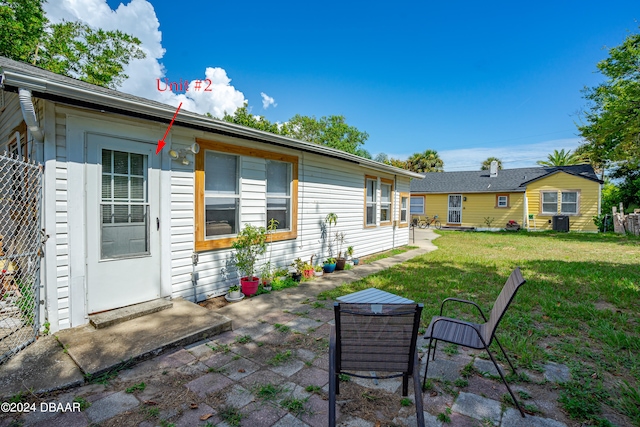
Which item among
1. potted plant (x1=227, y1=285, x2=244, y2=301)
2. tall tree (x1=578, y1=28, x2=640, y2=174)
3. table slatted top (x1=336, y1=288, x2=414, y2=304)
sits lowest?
potted plant (x1=227, y1=285, x2=244, y2=301)

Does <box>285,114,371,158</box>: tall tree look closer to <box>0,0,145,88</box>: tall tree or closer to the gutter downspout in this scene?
<box>0,0,145,88</box>: tall tree

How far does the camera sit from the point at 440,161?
33.1 meters

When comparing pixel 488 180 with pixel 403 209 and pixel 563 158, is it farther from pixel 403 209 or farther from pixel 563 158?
pixel 563 158

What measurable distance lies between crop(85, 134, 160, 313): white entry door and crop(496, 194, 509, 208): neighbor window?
1982 centimetres

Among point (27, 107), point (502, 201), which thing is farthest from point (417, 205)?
point (27, 107)

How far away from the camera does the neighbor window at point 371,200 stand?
8.87 meters

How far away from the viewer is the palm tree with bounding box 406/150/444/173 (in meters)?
32.7

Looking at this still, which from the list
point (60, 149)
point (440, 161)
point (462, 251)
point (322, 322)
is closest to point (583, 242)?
point (462, 251)

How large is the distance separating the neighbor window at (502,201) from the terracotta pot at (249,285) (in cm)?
1845

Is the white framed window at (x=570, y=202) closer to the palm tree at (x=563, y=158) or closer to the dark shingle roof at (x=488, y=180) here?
the dark shingle roof at (x=488, y=180)

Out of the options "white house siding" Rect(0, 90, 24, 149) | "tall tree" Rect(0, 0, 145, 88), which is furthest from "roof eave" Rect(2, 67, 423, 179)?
"tall tree" Rect(0, 0, 145, 88)

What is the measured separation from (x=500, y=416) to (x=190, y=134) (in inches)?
187

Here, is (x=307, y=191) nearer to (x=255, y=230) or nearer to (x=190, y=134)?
(x=255, y=230)

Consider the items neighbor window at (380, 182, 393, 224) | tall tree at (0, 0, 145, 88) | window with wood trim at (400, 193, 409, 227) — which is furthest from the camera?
tall tree at (0, 0, 145, 88)
